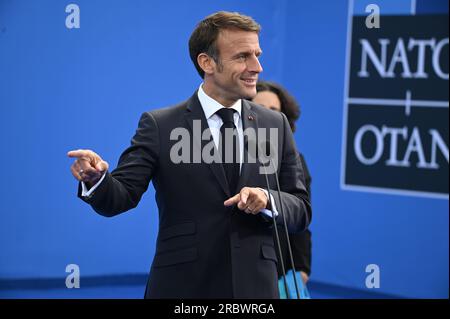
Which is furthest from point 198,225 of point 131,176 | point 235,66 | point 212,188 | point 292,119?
point 292,119

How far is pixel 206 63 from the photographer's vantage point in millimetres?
2600

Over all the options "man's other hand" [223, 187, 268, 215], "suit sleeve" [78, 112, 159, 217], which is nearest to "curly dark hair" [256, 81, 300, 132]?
"suit sleeve" [78, 112, 159, 217]

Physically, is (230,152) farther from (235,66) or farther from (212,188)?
(235,66)

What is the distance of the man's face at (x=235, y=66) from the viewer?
2.53 m

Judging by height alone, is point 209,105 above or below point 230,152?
above

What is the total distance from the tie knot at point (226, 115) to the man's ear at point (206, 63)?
0.15m

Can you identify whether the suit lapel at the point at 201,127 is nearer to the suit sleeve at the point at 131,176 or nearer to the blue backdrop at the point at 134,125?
the suit sleeve at the point at 131,176

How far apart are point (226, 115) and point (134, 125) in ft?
8.08

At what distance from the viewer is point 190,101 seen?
2582 mm

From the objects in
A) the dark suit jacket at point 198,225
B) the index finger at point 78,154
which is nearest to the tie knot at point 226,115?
the dark suit jacket at point 198,225

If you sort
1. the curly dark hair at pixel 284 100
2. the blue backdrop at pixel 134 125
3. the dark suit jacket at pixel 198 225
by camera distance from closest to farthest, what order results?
the dark suit jacket at pixel 198 225 < the curly dark hair at pixel 284 100 < the blue backdrop at pixel 134 125

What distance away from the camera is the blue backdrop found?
14.9 feet
